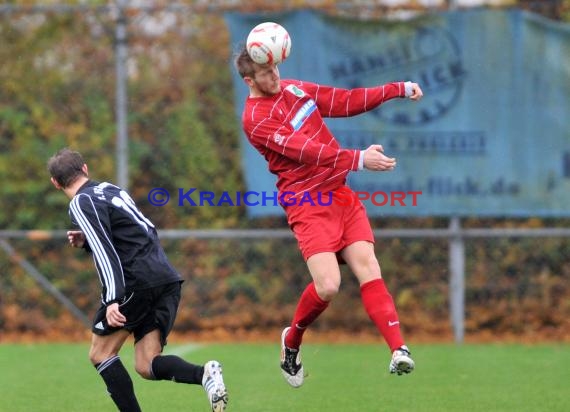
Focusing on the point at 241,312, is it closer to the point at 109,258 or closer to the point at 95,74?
the point at 95,74

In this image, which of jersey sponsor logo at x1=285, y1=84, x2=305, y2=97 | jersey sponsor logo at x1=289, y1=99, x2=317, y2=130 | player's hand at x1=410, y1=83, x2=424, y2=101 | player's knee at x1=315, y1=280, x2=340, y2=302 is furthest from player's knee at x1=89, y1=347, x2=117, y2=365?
player's hand at x1=410, y1=83, x2=424, y2=101

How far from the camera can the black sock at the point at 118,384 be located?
17.9 ft

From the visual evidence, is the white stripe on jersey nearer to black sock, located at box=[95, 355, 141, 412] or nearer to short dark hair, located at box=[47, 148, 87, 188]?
short dark hair, located at box=[47, 148, 87, 188]

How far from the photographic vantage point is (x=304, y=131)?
20.3ft

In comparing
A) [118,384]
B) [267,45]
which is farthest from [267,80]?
[118,384]

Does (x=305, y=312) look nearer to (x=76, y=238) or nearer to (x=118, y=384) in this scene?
(x=118, y=384)

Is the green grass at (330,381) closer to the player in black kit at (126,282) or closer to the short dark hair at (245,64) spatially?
the player in black kit at (126,282)

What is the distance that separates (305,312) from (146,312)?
1121 millimetres

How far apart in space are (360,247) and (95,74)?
4.86m

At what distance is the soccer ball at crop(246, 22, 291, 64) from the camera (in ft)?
19.2

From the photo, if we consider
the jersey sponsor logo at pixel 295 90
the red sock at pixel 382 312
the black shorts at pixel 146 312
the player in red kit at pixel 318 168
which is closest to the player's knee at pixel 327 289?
the player in red kit at pixel 318 168

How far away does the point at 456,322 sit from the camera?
9.99 m

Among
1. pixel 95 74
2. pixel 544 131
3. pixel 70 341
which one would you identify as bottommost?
pixel 70 341

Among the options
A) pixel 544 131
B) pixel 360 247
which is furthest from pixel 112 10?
pixel 360 247
